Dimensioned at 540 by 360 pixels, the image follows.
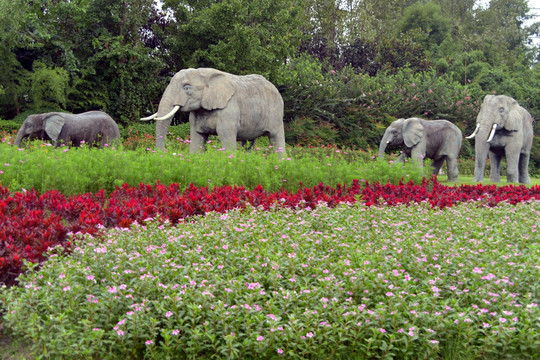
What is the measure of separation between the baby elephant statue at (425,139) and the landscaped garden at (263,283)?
663 centimetres

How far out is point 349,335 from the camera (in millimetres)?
3059

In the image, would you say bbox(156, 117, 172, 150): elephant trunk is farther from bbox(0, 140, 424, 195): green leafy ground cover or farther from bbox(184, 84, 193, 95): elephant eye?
bbox(0, 140, 424, 195): green leafy ground cover

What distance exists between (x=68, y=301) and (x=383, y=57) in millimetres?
32635

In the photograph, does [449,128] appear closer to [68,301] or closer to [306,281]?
[306,281]

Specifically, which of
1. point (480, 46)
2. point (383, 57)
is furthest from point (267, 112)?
point (480, 46)

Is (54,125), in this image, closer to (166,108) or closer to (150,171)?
(166,108)

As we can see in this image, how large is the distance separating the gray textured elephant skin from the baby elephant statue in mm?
6889

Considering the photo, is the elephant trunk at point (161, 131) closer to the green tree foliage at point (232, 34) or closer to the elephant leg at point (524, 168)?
the green tree foliage at point (232, 34)

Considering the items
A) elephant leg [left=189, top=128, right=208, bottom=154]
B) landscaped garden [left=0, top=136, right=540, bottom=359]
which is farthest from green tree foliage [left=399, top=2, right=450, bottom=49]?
landscaped garden [left=0, top=136, right=540, bottom=359]

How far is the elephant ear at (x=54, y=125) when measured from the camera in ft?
37.5

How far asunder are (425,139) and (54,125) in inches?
354

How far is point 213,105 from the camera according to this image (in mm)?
10312

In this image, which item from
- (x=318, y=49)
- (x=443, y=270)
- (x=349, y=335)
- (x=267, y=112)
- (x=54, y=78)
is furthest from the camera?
(x=318, y=49)

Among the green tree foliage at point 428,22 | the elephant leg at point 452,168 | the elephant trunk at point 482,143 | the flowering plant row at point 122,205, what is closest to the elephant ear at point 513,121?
the elephant trunk at point 482,143
